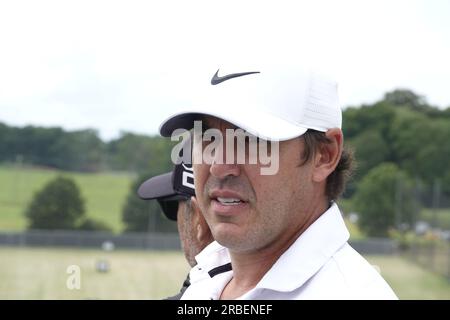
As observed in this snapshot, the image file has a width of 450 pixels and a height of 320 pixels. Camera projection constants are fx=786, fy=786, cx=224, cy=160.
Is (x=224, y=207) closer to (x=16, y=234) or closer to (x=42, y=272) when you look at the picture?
(x=42, y=272)

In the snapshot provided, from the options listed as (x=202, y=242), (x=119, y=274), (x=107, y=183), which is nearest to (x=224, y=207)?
(x=202, y=242)

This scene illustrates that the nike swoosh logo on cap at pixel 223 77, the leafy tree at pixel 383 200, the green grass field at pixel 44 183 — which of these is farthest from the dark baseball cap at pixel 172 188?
the leafy tree at pixel 383 200

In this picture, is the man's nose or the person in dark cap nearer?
the man's nose

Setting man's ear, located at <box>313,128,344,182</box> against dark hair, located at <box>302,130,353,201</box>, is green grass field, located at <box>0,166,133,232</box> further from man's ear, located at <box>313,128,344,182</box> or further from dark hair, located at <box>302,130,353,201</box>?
man's ear, located at <box>313,128,344,182</box>

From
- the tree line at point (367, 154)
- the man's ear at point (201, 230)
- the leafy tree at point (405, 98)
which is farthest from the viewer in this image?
the leafy tree at point (405, 98)

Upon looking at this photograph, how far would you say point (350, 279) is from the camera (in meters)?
1.16

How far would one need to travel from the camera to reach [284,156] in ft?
4.05

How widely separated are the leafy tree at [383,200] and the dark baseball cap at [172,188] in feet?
58.6

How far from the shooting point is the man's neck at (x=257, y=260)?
129 cm

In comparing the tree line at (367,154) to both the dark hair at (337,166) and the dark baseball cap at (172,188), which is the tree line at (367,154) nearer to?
the dark baseball cap at (172,188)

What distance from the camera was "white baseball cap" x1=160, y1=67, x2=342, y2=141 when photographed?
1.21m

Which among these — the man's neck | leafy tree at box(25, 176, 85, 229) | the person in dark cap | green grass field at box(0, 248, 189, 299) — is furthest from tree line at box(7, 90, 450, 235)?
the man's neck

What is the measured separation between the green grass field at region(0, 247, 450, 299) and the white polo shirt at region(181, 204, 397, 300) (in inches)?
345
